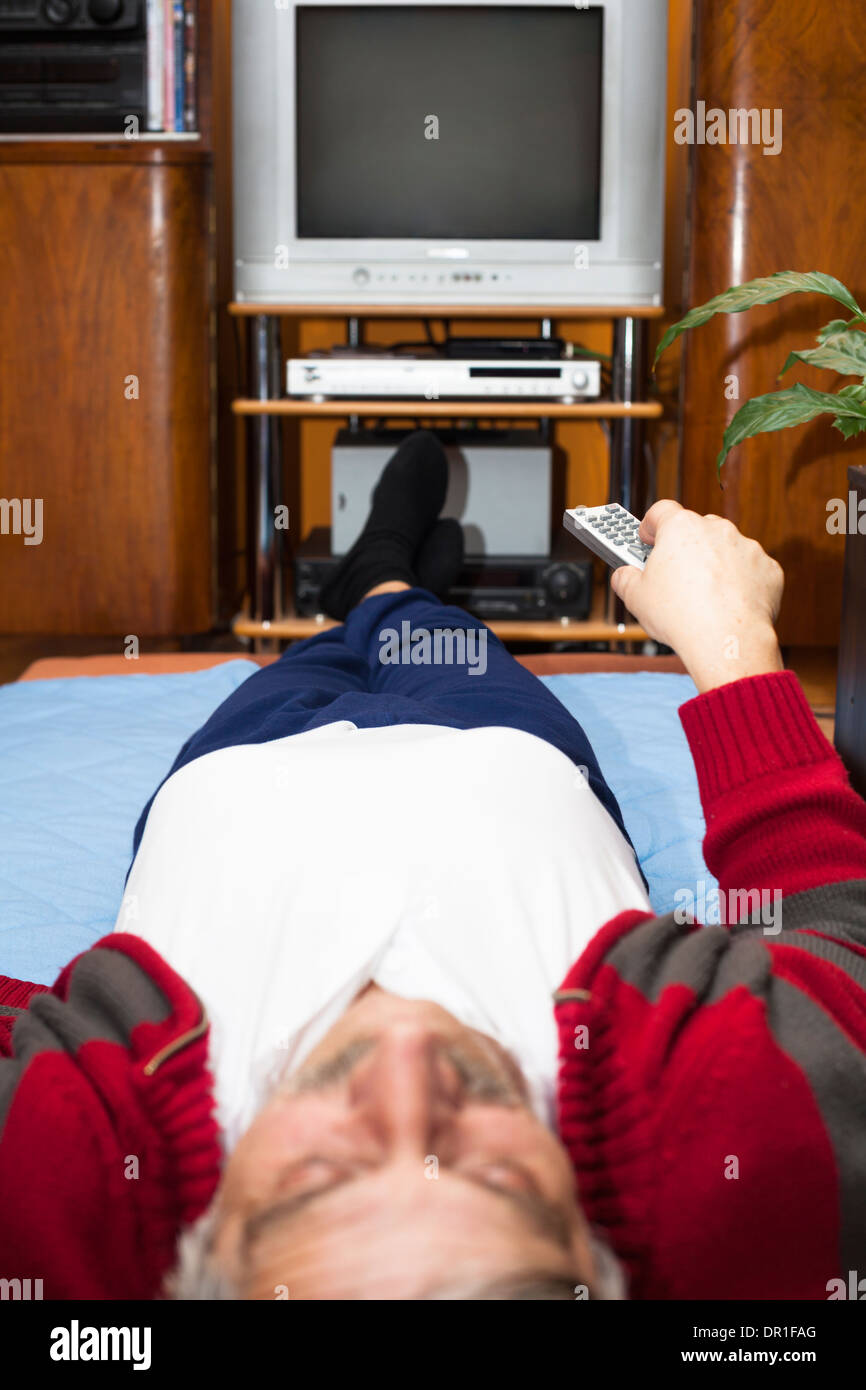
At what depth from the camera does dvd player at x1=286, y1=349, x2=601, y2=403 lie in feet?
7.14

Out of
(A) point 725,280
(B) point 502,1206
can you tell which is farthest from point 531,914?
(A) point 725,280

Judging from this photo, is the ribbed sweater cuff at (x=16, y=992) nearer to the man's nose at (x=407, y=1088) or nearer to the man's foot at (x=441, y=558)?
the man's nose at (x=407, y=1088)

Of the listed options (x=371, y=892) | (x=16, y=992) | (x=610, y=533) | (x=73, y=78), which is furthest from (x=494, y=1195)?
(x=73, y=78)

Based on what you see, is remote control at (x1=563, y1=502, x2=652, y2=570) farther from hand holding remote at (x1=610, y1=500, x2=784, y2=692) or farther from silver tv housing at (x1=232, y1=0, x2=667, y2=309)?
silver tv housing at (x1=232, y1=0, x2=667, y2=309)

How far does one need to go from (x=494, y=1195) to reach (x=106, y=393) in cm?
198

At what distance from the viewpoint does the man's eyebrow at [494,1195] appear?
461 millimetres

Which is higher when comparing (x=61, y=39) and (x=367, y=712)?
(x=61, y=39)

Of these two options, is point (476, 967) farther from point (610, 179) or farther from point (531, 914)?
point (610, 179)

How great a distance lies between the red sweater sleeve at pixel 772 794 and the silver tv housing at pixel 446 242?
66.0 inches

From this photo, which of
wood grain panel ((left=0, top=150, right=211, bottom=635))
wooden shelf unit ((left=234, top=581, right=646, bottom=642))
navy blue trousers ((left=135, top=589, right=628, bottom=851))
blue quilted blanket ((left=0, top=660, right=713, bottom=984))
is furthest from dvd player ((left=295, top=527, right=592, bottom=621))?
navy blue trousers ((left=135, top=589, right=628, bottom=851))

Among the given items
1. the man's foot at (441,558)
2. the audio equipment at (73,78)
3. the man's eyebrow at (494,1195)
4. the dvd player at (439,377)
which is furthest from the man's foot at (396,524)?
the man's eyebrow at (494,1195)

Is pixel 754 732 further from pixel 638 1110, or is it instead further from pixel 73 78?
pixel 73 78

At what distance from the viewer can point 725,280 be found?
82.3 inches

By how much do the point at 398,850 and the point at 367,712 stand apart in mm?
239
